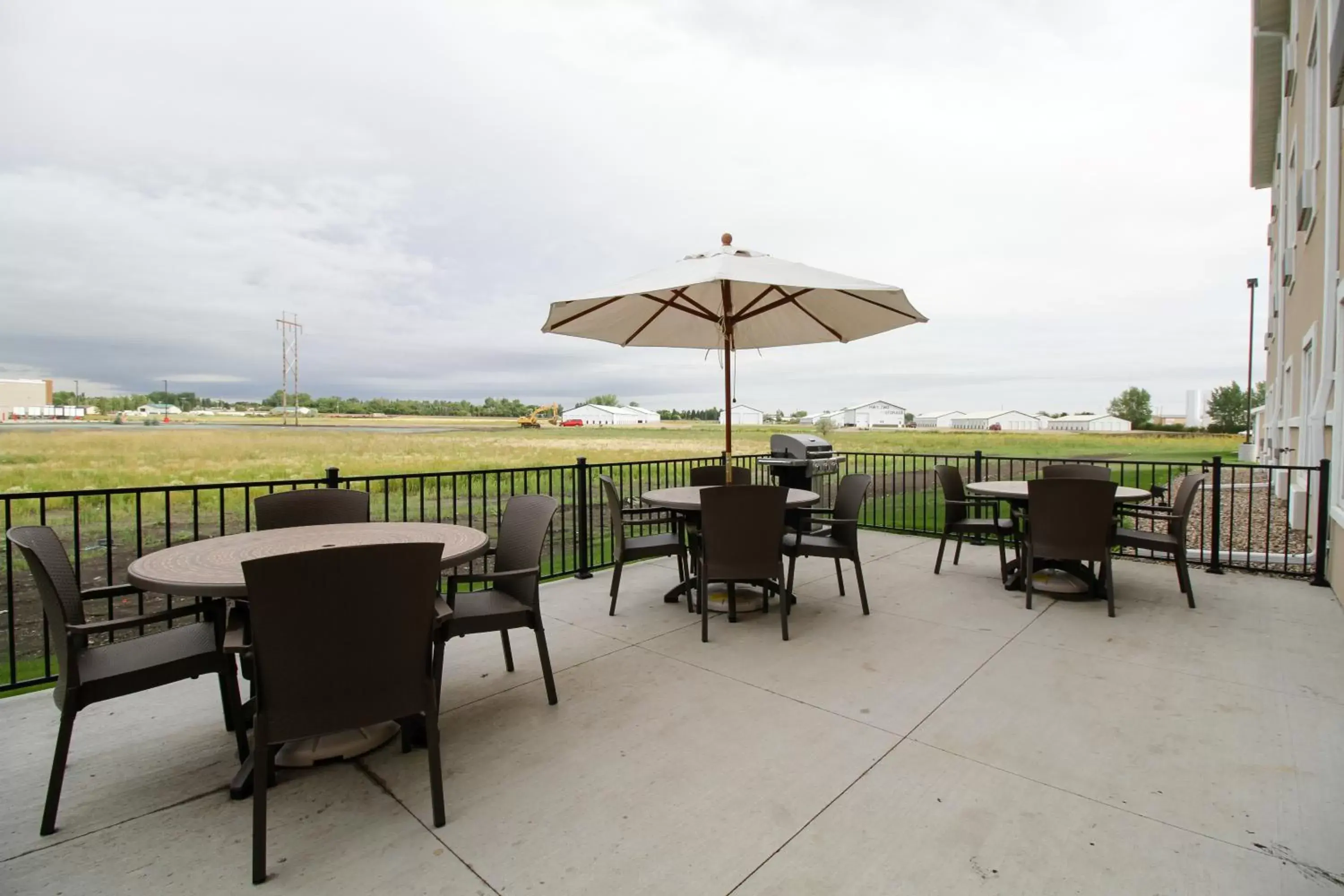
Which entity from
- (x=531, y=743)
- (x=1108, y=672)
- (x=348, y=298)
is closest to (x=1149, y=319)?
(x=1108, y=672)

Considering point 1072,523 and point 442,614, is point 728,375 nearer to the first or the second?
point 1072,523

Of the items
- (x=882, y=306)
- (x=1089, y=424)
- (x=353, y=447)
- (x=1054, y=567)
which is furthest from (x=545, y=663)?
(x=1089, y=424)

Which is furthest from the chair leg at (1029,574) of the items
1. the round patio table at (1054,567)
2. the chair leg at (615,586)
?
the chair leg at (615,586)

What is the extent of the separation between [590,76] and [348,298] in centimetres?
3968

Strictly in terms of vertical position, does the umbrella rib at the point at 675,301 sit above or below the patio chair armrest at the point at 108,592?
above

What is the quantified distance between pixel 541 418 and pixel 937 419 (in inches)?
937

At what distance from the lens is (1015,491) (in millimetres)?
4492

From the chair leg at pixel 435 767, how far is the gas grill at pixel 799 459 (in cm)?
505

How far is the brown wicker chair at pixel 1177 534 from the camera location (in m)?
4.04

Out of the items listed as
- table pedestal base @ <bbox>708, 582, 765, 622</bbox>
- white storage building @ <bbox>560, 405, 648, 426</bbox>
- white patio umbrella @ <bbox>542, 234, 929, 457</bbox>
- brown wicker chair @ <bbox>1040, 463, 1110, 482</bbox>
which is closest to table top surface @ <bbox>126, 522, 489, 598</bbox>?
white patio umbrella @ <bbox>542, 234, 929, 457</bbox>

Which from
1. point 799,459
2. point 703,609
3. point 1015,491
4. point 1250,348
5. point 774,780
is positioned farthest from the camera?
point 1250,348

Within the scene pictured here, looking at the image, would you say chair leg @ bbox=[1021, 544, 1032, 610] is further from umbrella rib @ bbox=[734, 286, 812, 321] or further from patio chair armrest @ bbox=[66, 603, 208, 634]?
patio chair armrest @ bbox=[66, 603, 208, 634]

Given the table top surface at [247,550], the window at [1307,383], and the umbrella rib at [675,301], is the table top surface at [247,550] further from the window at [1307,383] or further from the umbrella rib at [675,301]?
the window at [1307,383]

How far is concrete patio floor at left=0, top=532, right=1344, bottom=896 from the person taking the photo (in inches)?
62.5
